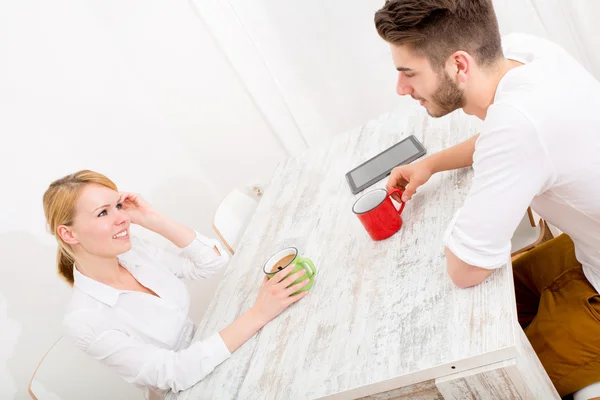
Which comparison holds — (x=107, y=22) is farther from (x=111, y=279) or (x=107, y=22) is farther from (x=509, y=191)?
(x=509, y=191)

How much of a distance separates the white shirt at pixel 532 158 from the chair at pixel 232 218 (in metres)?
1.14

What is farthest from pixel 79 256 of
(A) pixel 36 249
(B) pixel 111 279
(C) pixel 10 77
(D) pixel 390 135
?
(D) pixel 390 135

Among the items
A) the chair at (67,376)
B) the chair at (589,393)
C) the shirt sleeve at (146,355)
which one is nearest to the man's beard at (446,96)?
the chair at (589,393)

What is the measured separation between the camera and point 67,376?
1.80 m

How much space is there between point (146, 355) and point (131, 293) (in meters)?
0.27

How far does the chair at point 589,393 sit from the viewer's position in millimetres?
1129

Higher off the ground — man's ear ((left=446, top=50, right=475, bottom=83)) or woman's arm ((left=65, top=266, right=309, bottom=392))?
man's ear ((left=446, top=50, right=475, bottom=83))

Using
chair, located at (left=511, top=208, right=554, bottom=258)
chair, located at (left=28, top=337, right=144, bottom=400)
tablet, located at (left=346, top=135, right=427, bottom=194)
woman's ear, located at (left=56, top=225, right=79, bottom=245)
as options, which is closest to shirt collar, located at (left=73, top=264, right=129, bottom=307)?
woman's ear, located at (left=56, top=225, right=79, bottom=245)

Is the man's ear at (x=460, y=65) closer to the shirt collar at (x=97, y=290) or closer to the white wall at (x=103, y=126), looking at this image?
the shirt collar at (x=97, y=290)

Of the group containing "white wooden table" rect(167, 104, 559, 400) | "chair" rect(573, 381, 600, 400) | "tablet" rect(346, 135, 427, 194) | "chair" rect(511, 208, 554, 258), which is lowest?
"chair" rect(511, 208, 554, 258)

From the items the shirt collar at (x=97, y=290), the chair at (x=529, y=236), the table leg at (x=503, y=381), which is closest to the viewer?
the table leg at (x=503, y=381)

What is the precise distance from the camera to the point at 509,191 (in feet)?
3.32

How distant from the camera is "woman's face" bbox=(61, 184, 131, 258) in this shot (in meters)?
1.70

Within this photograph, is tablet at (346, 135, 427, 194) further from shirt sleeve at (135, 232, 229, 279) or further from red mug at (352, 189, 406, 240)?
shirt sleeve at (135, 232, 229, 279)
